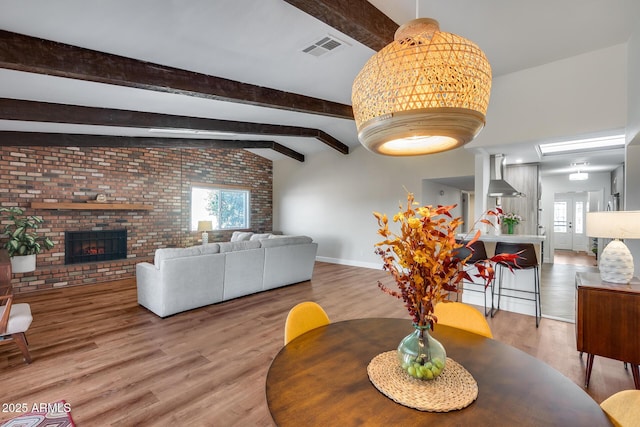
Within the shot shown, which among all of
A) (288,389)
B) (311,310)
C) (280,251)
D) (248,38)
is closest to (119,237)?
(280,251)

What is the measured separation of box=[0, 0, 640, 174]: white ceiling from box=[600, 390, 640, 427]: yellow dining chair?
2623mm

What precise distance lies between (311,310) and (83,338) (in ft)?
9.33

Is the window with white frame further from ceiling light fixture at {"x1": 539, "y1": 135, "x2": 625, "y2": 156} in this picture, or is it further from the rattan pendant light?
the rattan pendant light

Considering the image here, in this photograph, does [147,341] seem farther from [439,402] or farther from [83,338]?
[439,402]

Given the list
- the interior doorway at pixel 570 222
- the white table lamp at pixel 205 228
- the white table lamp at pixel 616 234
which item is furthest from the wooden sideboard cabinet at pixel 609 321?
the interior doorway at pixel 570 222

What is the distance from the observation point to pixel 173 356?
268 centimetres

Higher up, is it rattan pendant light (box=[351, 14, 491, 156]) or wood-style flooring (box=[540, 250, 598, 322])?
rattan pendant light (box=[351, 14, 491, 156])

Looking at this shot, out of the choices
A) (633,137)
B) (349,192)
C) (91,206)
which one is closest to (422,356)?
(633,137)

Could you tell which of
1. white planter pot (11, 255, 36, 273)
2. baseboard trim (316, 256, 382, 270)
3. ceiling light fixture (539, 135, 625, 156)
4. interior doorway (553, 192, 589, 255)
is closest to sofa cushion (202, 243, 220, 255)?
white planter pot (11, 255, 36, 273)

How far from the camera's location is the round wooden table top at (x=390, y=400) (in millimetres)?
889

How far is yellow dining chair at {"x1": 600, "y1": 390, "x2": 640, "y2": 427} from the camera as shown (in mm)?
896

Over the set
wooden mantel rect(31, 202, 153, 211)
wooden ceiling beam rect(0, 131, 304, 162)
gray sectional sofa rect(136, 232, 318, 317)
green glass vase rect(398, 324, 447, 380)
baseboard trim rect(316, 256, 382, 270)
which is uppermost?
wooden ceiling beam rect(0, 131, 304, 162)

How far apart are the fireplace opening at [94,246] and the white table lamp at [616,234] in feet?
23.7

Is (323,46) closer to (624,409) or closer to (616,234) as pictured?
(616,234)
